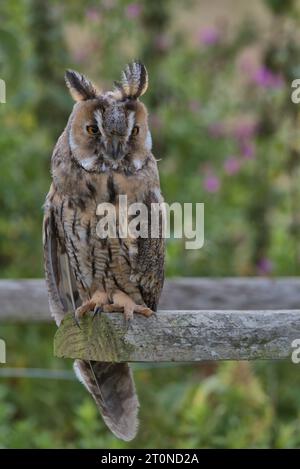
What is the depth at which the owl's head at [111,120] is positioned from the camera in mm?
2977

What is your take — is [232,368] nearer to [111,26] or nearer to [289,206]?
[289,206]

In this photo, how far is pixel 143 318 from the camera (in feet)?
8.68

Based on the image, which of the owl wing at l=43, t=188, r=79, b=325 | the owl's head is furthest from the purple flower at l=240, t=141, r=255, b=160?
the owl's head

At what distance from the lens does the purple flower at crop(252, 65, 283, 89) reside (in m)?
6.43

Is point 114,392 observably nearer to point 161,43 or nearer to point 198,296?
point 198,296

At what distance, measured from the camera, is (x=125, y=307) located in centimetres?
297

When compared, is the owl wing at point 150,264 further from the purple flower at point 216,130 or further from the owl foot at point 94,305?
the purple flower at point 216,130

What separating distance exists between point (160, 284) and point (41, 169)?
292cm

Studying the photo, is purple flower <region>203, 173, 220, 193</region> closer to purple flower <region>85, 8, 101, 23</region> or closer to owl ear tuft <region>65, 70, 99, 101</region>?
purple flower <region>85, 8, 101, 23</region>

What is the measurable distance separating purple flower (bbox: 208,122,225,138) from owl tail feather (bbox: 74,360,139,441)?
11.5 ft

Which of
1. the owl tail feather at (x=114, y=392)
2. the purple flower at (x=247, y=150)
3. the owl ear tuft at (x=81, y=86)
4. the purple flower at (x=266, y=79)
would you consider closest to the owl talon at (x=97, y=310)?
the owl tail feather at (x=114, y=392)

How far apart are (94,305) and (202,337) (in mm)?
640

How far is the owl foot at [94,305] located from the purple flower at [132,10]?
3649 mm

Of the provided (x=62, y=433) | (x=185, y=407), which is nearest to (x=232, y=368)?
(x=185, y=407)
